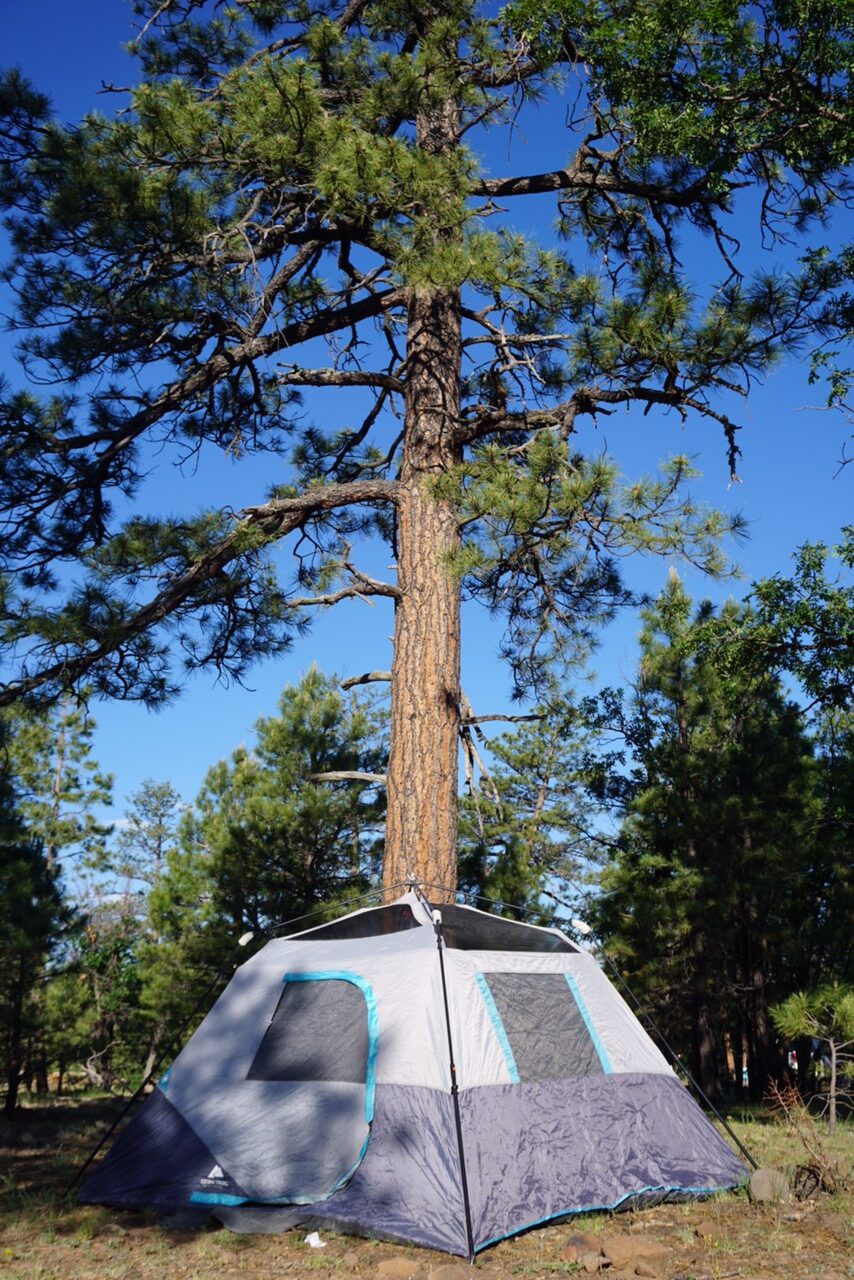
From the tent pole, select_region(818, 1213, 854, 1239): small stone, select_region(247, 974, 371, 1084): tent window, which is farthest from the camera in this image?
select_region(247, 974, 371, 1084): tent window

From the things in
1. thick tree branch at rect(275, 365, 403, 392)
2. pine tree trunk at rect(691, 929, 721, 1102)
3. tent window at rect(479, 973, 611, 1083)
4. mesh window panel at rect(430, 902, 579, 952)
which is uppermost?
thick tree branch at rect(275, 365, 403, 392)

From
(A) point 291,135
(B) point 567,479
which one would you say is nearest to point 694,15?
(A) point 291,135

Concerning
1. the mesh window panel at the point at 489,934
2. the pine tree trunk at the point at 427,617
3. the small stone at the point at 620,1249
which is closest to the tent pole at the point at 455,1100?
the mesh window panel at the point at 489,934

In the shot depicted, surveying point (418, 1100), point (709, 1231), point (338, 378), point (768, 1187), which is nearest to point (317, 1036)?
point (418, 1100)

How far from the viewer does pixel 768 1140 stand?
7.15m

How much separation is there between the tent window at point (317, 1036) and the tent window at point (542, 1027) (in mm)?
650

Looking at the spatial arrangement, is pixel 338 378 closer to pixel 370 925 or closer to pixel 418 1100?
pixel 370 925

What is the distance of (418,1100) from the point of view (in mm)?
4434

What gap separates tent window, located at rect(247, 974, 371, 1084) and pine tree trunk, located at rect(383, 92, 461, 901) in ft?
3.53

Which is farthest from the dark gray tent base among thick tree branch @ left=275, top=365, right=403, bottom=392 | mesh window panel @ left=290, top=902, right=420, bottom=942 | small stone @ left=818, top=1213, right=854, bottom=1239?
thick tree branch @ left=275, top=365, right=403, bottom=392

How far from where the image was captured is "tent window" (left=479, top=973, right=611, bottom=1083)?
4.79 meters

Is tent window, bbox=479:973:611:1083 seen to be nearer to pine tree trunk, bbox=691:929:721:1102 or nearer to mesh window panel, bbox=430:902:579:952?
mesh window panel, bbox=430:902:579:952

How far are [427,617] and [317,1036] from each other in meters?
2.95

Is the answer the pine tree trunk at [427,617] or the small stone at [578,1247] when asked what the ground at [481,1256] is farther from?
the pine tree trunk at [427,617]
